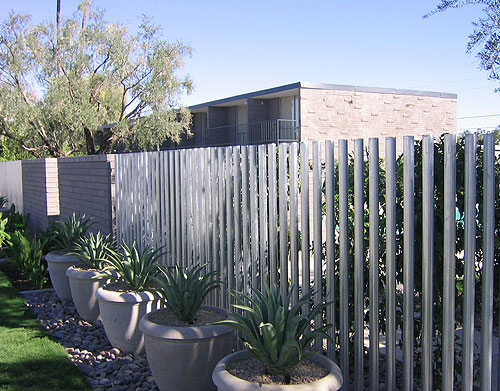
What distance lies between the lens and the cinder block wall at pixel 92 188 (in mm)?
8859

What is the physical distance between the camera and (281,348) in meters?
3.60

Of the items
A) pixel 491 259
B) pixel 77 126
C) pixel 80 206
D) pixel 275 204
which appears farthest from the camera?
pixel 77 126

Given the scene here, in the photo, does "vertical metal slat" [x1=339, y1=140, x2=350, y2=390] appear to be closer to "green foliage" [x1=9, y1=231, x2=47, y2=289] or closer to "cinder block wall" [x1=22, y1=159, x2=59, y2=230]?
"green foliage" [x1=9, y1=231, x2=47, y2=289]

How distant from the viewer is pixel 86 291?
6918 millimetres

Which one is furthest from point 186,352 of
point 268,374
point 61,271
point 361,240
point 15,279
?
point 15,279

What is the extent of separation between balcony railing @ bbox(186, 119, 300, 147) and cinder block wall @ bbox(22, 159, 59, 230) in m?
13.4

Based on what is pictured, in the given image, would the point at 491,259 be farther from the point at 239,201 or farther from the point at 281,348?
the point at 239,201

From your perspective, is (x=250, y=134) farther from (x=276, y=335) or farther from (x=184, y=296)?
(x=276, y=335)

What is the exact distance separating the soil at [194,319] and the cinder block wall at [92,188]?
400cm

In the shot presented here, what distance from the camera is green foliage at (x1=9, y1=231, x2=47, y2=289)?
8.86 meters

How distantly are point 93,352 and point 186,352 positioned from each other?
1.86m

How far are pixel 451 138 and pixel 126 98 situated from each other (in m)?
28.7

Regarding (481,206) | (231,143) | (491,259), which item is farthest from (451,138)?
(231,143)

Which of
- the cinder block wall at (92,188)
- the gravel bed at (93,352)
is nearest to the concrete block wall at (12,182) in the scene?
the cinder block wall at (92,188)
